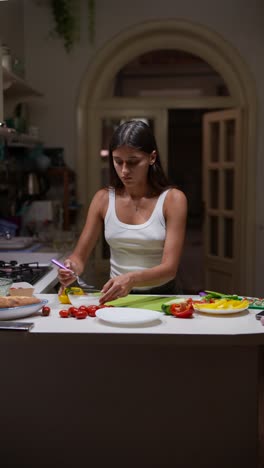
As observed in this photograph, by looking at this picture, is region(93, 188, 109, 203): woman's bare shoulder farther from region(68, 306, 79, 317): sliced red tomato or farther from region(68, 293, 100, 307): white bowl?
region(68, 306, 79, 317): sliced red tomato

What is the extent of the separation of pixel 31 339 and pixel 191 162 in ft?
44.3

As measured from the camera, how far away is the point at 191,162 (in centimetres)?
1491

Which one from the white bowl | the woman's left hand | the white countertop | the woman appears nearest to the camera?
the white countertop

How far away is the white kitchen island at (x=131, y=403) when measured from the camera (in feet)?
6.03

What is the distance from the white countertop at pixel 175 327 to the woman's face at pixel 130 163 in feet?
2.21

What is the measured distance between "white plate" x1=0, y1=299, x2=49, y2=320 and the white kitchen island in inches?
1.2

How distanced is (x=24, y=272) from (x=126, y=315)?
60.3 inches

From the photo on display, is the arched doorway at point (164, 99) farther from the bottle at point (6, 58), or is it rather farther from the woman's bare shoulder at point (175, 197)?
the woman's bare shoulder at point (175, 197)

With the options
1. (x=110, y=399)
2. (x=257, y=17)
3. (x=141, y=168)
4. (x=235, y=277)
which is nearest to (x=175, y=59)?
(x=257, y=17)

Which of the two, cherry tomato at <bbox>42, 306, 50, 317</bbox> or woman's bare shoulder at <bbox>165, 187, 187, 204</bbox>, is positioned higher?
woman's bare shoulder at <bbox>165, 187, 187, 204</bbox>

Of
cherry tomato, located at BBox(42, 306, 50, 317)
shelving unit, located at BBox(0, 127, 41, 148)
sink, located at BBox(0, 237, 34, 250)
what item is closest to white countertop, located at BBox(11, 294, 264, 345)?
cherry tomato, located at BBox(42, 306, 50, 317)

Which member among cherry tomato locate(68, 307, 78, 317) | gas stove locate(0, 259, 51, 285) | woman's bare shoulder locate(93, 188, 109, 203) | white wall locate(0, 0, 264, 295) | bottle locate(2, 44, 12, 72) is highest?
white wall locate(0, 0, 264, 295)

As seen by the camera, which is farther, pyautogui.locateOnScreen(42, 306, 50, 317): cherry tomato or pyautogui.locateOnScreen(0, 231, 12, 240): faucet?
pyautogui.locateOnScreen(0, 231, 12, 240): faucet

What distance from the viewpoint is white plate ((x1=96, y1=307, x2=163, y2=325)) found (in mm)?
1754
